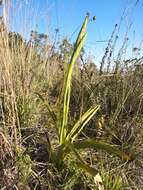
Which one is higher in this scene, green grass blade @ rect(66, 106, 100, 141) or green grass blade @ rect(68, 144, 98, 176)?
green grass blade @ rect(66, 106, 100, 141)

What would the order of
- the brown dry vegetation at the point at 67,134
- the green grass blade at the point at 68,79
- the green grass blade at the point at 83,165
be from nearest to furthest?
the green grass blade at the point at 83,165
the brown dry vegetation at the point at 67,134
the green grass blade at the point at 68,79

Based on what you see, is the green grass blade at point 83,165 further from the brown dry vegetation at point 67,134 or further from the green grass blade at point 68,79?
the green grass blade at point 68,79

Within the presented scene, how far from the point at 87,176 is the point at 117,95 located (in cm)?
93

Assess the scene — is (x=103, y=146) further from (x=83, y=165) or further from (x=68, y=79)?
Result: (x=68, y=79)

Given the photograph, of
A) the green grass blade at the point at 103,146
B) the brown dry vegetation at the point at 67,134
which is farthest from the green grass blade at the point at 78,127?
the green grass blade at the point at 103,146

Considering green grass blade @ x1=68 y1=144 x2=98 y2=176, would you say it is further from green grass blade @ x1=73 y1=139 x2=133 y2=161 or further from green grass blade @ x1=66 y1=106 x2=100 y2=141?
green grass blade @ x1=66 y1=106 x2=100 y2=141

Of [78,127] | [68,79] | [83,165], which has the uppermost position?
[68,79]

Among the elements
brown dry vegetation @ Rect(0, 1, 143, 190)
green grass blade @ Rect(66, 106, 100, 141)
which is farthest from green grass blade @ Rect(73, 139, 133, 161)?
green grass blade @ Rect(66, 106, 100, 141)

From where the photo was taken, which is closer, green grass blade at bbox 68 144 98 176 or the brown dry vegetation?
green grass blade at bbox 68 144 98 176

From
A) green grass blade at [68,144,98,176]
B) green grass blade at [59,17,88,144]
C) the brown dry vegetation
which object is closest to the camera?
green grass blade at [68,144,98,176]

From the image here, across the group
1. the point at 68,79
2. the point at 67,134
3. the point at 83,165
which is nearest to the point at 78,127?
the point at 67,134

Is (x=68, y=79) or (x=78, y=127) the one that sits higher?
(x=68, y=79)

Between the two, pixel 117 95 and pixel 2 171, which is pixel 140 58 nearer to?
pixel 117 95

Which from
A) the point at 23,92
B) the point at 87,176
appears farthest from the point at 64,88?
the point at 23,92
